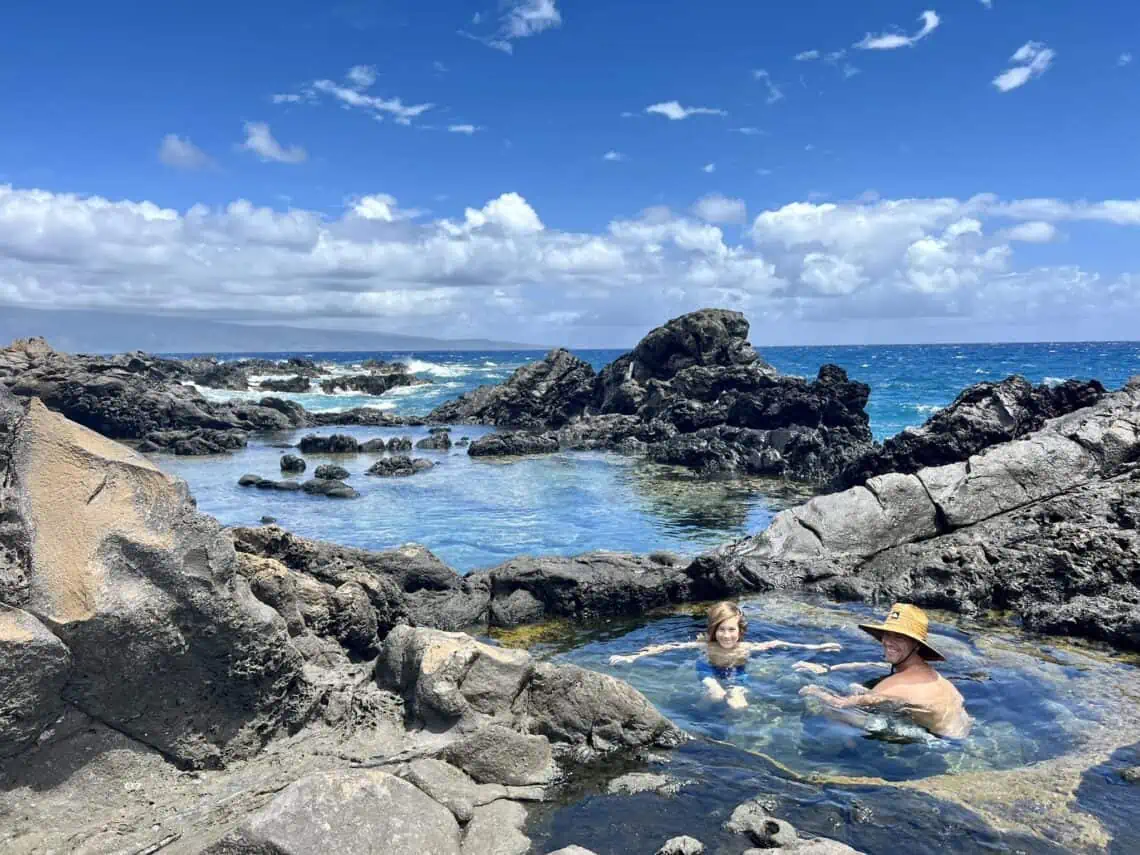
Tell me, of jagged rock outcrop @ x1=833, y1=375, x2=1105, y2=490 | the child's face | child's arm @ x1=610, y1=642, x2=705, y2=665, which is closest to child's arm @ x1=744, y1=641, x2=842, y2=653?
the child's face

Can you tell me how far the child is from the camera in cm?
864

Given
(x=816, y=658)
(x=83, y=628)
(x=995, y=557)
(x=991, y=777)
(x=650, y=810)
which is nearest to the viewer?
(x=83, y=628)

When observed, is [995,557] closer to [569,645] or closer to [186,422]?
[569,645]

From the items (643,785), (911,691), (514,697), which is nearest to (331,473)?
(514,697)

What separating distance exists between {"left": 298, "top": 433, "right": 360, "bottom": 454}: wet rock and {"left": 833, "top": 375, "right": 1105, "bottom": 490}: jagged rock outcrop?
24843mm

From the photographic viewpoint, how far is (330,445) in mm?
38562

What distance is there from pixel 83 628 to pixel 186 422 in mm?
42799

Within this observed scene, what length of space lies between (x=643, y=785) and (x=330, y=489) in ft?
69.5

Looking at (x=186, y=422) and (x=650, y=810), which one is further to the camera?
(x=186, y=422)

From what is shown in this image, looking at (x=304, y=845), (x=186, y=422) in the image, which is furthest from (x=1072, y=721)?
(x=186, y=422)

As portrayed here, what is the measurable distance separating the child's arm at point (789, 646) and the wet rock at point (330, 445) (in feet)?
102

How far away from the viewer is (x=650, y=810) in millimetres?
6066

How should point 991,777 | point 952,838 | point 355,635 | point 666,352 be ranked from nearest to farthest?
point 952,838
point 991,777
point 355,635
point 666,352

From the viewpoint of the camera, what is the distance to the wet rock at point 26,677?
4.79 meters
